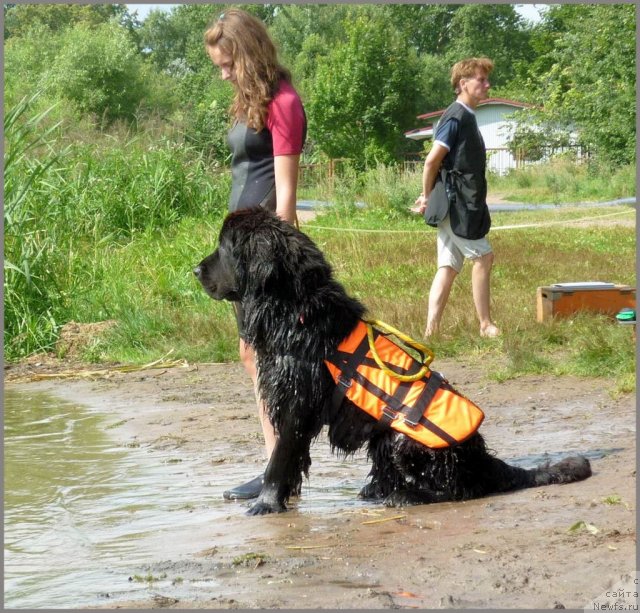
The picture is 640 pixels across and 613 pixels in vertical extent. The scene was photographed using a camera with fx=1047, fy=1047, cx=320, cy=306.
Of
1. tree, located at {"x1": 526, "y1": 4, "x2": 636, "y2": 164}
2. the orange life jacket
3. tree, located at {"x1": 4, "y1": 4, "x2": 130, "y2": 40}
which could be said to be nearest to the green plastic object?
the orange life jacket

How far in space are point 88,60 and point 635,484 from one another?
48.6 metres

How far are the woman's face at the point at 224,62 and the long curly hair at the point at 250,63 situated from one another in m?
0.02

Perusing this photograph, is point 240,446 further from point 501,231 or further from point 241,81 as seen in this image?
point 501,231

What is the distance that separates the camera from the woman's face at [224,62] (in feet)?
17.2

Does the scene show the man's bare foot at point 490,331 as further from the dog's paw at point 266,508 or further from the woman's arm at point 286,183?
the dog's paw at point 266,508

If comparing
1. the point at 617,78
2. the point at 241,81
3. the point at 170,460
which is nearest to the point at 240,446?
the point at 170,460

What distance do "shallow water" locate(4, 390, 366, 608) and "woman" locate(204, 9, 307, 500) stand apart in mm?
400

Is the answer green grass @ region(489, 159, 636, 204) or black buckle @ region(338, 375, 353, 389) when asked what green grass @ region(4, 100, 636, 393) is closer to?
black buckle @ region(338, 375, 353, 389)

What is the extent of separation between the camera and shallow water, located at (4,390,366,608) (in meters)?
4.18

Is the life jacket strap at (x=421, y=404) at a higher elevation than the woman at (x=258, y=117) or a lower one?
lower

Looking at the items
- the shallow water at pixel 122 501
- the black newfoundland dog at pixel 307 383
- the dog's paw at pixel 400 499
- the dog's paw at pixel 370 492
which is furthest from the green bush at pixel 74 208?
the dog's paw at pixel 400 499

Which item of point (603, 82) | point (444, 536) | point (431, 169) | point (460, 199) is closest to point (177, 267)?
point (431, 169)

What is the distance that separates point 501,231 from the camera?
1812 cm

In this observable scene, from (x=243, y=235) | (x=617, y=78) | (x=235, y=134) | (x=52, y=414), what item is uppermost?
(x=617, y=78)
